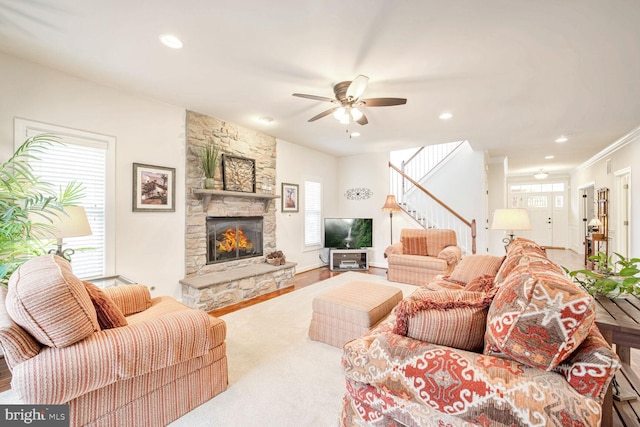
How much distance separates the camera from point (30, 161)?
8.35ft

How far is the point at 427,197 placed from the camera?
6105 mm

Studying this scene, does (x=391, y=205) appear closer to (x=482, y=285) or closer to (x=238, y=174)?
(x=238, y=174)

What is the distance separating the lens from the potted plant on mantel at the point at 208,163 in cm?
384

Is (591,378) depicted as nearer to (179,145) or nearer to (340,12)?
(340,12)

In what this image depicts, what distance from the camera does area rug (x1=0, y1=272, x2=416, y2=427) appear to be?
167 cm

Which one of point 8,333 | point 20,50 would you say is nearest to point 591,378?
point 8,333

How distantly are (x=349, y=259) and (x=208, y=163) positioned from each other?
3448mm

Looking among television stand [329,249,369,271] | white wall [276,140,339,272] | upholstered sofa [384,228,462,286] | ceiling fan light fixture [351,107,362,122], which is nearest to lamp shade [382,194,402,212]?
upholstered sofa [384,228,462,286]

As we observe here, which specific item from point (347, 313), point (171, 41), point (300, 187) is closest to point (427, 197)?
point (300, 187)

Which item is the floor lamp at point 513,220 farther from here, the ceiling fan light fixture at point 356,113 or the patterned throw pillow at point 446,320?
the patterned throw pillow at point 446,320

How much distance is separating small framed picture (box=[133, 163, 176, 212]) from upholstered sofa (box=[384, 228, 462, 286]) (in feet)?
12.0

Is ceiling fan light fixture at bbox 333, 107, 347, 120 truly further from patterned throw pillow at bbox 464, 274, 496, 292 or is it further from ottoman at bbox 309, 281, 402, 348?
patterned throw pillow at bbox 464, 274, 496, 292

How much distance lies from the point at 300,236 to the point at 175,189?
267 centimetres

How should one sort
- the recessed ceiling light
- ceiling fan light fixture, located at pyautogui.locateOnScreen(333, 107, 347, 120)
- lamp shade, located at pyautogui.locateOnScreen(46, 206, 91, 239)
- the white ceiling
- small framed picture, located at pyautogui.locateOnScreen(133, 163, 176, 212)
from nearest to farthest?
the white ceiling < the recessed ceiling light < lamp shade, located at pyautogui.locateOnScreen(46, 206, 91, 239) < ceiling fan light fixture, located at pyautogui.locateOnScreen(333, 107, 347, 120) < small framed picture, located at pyautogui.locateOnScreen(133, 163, 176, 212)
